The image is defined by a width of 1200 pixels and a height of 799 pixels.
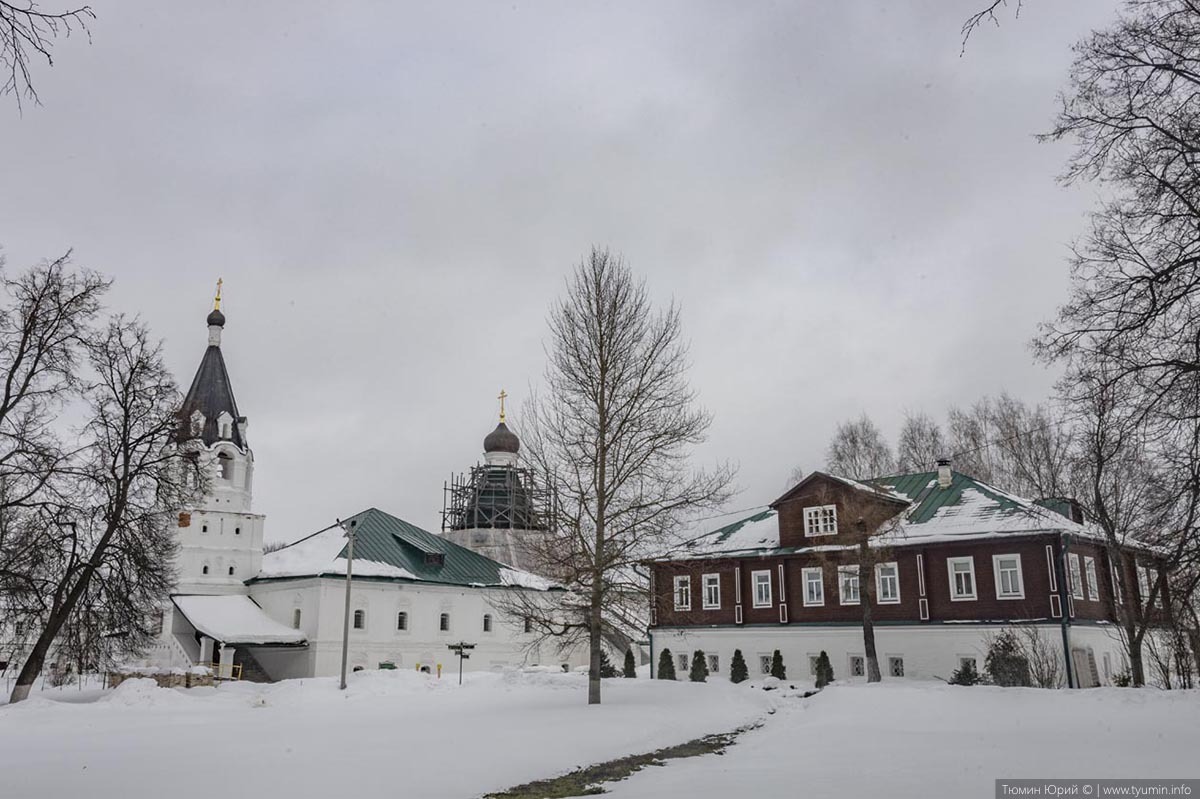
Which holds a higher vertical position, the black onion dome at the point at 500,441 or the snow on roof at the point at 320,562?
the black onion dome at the point at 500,441

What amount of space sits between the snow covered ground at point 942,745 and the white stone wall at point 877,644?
8549 mm

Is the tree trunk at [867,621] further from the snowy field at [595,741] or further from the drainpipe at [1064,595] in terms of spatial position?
the drainpipe at [1064,595]

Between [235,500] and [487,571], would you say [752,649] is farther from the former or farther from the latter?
[235,500]

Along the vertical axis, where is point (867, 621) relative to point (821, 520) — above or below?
below

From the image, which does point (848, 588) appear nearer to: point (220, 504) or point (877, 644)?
point (877, 644)

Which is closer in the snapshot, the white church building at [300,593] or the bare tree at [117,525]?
the bare tree at [117,525]

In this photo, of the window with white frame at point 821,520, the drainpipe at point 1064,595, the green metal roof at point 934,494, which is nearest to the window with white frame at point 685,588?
the window with white frame at point 821,520

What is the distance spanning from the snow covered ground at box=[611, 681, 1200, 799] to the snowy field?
49 millimetres

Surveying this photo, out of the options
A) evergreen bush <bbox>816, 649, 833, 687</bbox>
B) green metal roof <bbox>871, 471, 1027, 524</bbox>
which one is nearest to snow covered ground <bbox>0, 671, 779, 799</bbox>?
evergreen bush <bbox>816, 649, 833, 687</bbox>

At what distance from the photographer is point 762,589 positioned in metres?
36.1

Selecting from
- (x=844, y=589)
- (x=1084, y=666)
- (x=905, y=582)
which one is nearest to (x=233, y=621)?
(x=844, y=589)

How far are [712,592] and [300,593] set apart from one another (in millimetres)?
22871

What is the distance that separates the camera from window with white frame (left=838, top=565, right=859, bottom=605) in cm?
3344

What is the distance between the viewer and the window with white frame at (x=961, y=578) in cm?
3091
